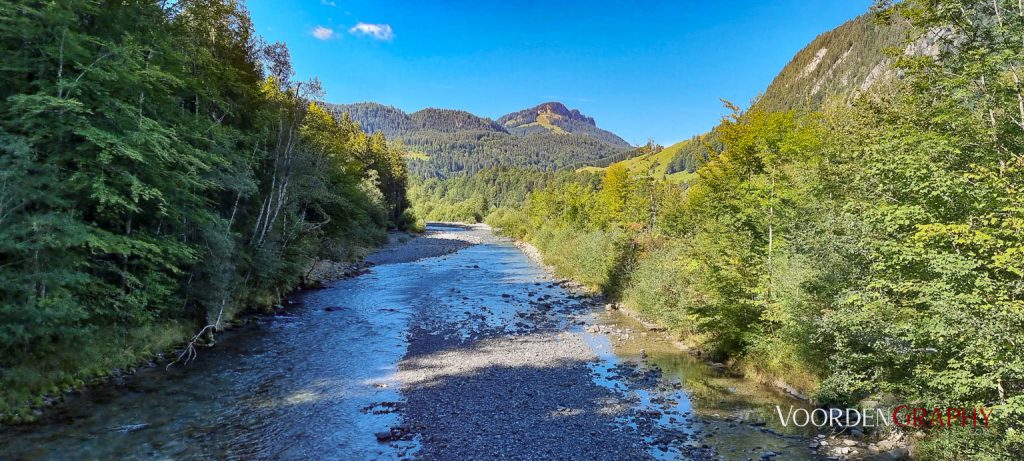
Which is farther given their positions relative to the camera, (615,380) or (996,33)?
(615,380)

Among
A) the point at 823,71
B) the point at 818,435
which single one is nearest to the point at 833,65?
the point at 823,71

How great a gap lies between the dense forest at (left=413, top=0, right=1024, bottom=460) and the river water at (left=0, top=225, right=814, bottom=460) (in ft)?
8.13

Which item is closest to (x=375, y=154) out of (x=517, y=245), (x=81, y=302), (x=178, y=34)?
(x=517, y=245)

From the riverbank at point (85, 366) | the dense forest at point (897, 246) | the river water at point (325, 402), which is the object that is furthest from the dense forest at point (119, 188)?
the dense forest at point (897, 246)

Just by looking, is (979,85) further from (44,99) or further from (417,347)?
(44,99)

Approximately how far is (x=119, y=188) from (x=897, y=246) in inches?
837

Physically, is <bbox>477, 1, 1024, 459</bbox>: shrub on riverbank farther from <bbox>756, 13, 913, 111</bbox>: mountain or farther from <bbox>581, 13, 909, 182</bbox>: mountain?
<bbox>756, 13, 913, 111</bbox>: mountain

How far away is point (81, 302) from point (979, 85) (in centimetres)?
2409

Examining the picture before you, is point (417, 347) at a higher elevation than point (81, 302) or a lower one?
lower

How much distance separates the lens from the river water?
11.9 meters

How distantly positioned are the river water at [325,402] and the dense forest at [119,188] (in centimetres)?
168

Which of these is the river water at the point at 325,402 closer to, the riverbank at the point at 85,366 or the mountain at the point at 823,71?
the riverbank at the point at 85,366

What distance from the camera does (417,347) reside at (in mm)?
21625

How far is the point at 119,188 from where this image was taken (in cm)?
1527
